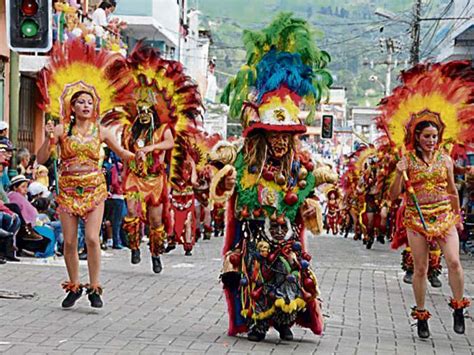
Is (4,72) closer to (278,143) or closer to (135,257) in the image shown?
(135,257)

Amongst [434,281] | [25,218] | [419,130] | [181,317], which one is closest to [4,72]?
[25,218]

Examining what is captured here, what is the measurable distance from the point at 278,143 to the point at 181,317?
2190 mm

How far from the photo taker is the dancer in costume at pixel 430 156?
30.9ft

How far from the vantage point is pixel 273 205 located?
8.83m

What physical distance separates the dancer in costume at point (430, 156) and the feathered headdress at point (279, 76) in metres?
1.04

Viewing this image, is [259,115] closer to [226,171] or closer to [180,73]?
[226,171]

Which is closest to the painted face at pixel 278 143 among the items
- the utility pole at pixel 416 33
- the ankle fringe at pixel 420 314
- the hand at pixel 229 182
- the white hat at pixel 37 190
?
the hand at pixel 229 182

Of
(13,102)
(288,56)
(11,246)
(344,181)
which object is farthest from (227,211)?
(344,181)

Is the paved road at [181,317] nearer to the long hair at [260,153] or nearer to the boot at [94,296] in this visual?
the boot at [94,296]

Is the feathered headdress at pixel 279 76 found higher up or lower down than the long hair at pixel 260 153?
higher up

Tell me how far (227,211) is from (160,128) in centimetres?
458

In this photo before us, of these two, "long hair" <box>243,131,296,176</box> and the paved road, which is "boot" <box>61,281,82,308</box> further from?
"long hair" <box>243,131,296,176</box>

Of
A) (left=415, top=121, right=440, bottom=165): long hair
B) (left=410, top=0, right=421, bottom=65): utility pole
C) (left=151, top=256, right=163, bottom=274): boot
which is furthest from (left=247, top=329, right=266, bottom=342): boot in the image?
(left=410, top=0, right=421, bottom=65): utility pole

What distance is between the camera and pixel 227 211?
9.02 metres
